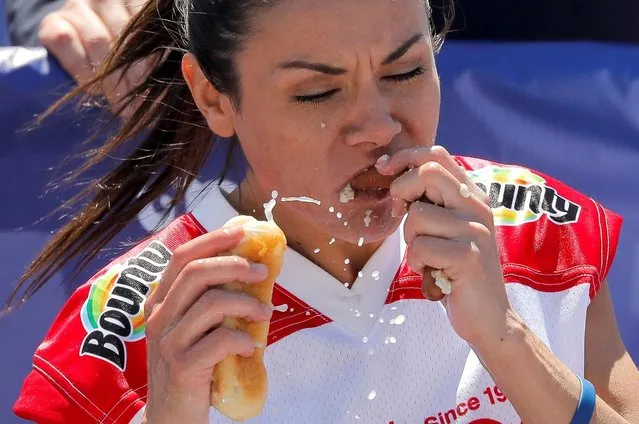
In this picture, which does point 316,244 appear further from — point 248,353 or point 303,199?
point 248,353

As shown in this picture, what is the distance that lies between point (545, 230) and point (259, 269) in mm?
752

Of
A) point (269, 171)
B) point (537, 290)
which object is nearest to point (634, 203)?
point (537, 290)

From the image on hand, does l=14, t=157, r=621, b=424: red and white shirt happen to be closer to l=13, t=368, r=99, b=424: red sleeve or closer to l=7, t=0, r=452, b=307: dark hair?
l=13, t=368, r=99, b=424: red sleeve

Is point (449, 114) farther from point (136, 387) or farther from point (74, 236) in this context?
point (136, 387)

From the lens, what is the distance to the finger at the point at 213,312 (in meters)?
1.55

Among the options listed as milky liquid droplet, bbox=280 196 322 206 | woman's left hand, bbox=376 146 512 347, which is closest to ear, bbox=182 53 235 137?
milky liquid droplet, bbox=280 196 322 206

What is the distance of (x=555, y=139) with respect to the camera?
277cm

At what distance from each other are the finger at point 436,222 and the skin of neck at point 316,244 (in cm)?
41

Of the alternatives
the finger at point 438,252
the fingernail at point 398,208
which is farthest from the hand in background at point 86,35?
the finger at point 438,252

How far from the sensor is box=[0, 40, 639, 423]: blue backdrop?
262 cm

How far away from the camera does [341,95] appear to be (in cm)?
179

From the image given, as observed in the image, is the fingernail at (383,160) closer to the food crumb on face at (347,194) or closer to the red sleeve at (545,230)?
the food crumb on face at (347,194)

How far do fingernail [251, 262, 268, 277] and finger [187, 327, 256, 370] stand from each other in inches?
3.3

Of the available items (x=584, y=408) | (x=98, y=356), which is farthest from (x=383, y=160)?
(x=98, y=356)
